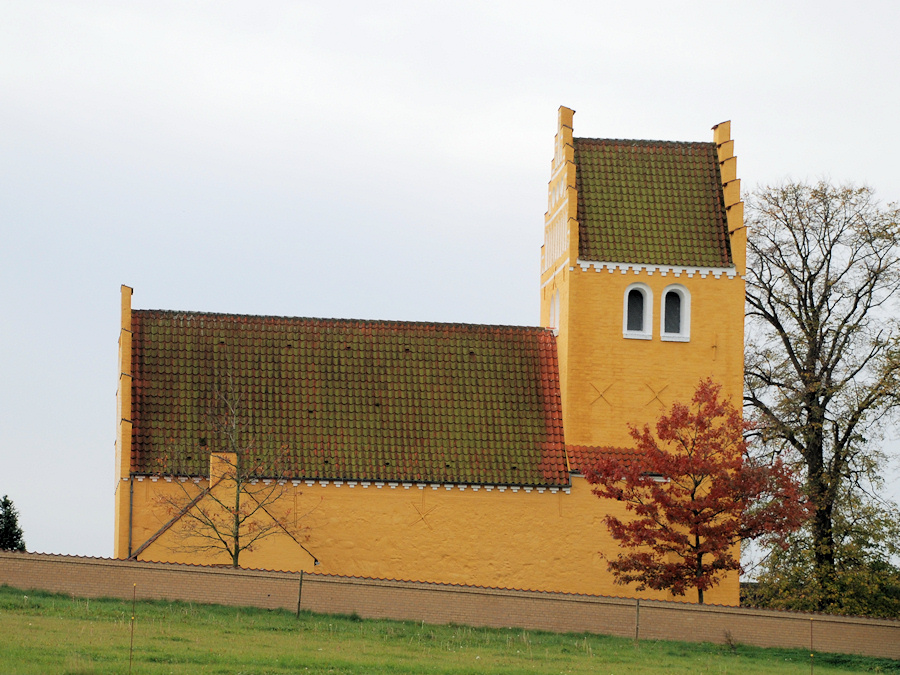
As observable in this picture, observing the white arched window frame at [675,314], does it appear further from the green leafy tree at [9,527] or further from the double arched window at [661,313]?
the green leafy tree at [9,527]

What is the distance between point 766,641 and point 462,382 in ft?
35.3

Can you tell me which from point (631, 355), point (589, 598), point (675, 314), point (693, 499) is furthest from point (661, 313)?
point (589, 598)

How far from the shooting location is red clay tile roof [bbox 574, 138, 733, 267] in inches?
1470

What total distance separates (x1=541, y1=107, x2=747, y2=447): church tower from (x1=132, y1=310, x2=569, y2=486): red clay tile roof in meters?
1.34

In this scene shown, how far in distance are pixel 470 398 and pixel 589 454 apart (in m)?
3.37

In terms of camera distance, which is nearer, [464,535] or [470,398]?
[464,535]

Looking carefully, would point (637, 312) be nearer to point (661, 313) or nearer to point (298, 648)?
point (661, 313)

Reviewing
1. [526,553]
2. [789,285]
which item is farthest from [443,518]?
[789,285]

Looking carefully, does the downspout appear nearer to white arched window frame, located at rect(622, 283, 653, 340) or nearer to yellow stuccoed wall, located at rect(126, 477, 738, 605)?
yellow stuccoed wall, located at rect(126, 477, 738, 605)

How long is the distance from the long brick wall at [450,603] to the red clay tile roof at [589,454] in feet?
19.1

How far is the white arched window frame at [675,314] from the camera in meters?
37.2

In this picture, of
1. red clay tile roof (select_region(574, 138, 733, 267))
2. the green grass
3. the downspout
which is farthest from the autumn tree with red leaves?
the downspout

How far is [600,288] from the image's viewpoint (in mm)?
37094

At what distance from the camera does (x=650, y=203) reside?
1501 inches
